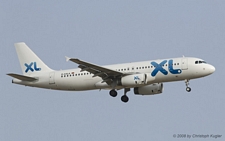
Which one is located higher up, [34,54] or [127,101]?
[34,54]

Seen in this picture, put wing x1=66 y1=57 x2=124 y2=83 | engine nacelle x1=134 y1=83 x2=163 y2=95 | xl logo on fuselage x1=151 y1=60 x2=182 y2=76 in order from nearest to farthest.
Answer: wing x1=66 y1=57 x2=124 y2=83 < xl logo on fuselage x1=151 y1=60 x2=182 y2=76 < engine nacelle x1=134 y1=83 x2=163 y2=95

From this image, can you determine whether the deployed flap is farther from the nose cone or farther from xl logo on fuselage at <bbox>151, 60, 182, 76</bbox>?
the nose cone

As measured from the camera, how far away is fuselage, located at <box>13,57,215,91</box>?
56438mm

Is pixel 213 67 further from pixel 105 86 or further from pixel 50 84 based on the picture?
pixel 50 84

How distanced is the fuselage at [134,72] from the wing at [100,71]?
66 centimetres

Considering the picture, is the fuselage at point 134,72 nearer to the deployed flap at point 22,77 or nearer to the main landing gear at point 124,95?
the deployed flap at point 22,77

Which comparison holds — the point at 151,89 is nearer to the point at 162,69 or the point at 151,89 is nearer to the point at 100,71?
the point at 162,69

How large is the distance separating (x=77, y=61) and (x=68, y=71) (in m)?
6.87

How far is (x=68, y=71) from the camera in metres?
60.8

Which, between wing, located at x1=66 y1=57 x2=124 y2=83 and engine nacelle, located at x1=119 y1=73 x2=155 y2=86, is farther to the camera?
engine nacelle, located at x1=119 y1=73 x2=155 y2=86

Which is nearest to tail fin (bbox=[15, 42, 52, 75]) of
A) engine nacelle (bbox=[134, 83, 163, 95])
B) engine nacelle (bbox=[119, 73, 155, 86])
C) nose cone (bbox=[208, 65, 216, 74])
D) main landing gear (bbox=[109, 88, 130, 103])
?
main landing gear (bbox=[109, 88, 130, 103])

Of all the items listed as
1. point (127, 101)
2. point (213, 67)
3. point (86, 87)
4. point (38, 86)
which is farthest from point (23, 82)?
point (213, 67)

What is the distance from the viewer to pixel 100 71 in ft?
188

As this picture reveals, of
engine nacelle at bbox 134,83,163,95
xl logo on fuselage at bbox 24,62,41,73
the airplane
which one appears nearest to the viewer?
the airplane
